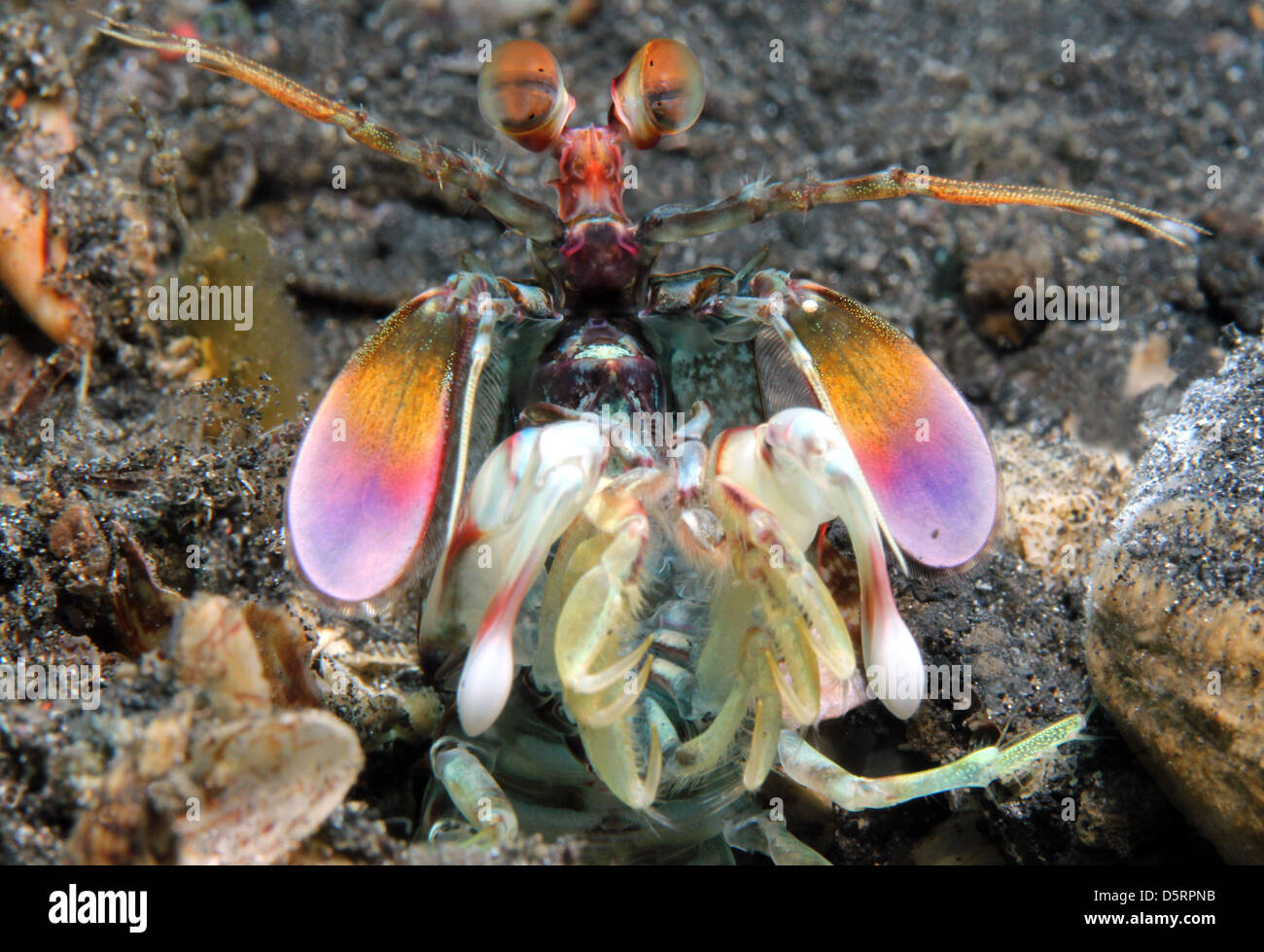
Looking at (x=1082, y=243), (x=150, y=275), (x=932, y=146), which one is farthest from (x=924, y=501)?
(x=150, y=275)

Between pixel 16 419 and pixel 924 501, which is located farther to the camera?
pixel 16 419

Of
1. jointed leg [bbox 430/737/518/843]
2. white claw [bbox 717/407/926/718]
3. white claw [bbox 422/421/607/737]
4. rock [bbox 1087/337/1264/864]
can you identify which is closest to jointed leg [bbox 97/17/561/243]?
white claw [bbox 422/421/607/737]

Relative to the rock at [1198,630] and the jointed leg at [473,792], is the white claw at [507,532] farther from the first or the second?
the rock at [1198,630]

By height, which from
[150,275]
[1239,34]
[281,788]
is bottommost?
[281,788]

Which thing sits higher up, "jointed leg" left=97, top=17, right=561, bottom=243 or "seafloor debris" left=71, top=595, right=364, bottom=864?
"jointed leg" left=97, top=17, right=561, bottom=243

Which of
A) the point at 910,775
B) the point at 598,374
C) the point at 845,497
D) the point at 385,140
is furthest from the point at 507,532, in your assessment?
the point at 910,775

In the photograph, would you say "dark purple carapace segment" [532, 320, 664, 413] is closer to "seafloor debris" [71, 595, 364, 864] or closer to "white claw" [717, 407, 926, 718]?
"white claw" [717, 407, 926, 718]
